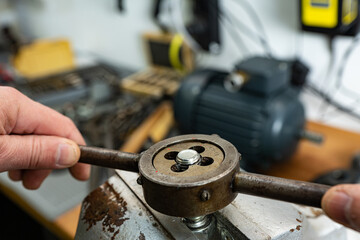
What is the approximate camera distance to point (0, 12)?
2.14m

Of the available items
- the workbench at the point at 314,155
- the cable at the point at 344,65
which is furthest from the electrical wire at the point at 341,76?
the workbench at the point at 314,155

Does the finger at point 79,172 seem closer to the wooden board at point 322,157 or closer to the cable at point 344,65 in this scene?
the wooden board at point 322,157

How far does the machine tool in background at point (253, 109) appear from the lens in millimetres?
802

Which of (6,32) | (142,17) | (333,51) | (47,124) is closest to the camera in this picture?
(47,124)

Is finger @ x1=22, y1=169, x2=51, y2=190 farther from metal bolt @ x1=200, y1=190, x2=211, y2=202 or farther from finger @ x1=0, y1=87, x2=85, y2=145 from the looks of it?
metal bolt @ x1=200, y1=190, x2=211, y2=202

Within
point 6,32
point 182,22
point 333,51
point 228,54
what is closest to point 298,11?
point 333,51

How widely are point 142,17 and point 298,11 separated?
2.38 ft

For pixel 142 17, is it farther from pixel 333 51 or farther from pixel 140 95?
pixel 333 51

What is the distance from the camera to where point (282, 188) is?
1.06 ft

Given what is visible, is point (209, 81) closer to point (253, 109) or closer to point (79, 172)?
point (253, 109)

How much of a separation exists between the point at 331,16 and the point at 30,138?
76 cm

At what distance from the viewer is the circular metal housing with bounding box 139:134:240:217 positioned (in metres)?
0.32

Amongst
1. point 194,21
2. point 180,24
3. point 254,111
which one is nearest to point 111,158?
point 254,111

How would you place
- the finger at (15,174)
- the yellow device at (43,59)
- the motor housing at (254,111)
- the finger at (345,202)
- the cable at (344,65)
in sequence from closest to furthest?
the finger at (345,202) → the finger at (15,174) → the motor housing at (254,111) → the cable at (344,65) → the yellow device at (43,59)
